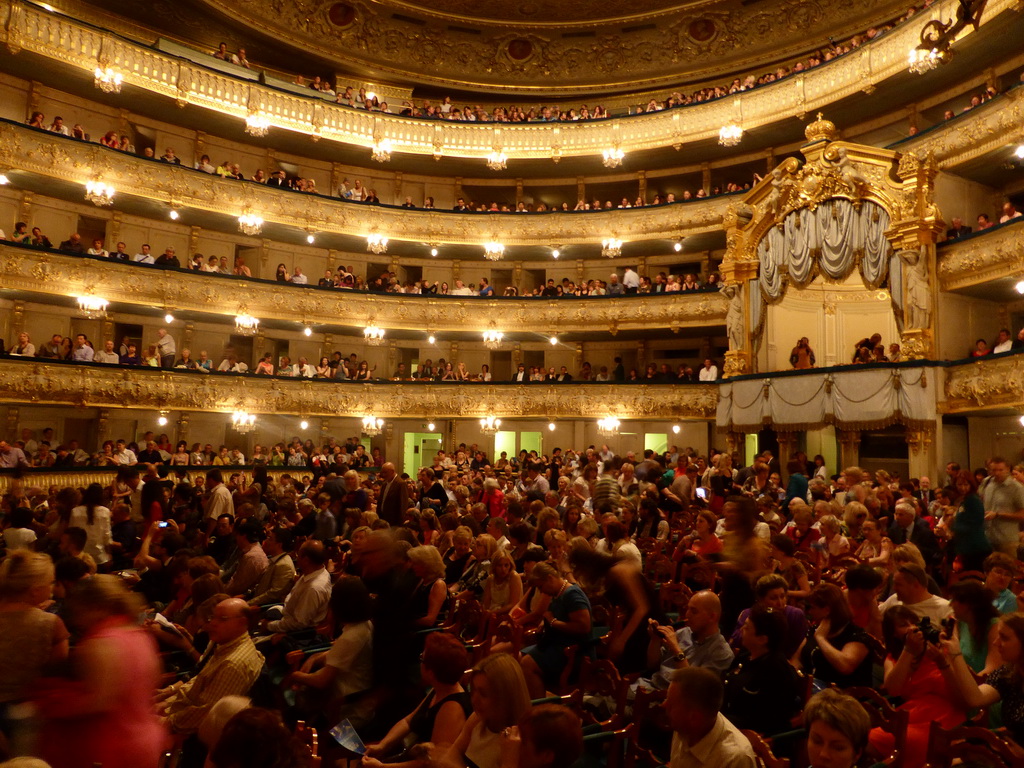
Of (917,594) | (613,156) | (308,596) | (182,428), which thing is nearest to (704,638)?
(917,594)

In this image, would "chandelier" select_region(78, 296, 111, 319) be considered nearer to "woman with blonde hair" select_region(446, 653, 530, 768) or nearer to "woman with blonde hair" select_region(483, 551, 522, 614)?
"woman with blonde hair" select_region(483, 551, 522, 614)

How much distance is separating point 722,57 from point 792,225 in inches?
377

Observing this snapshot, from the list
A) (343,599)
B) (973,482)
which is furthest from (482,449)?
(343,599)

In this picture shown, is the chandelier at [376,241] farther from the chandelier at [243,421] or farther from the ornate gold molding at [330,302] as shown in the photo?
the chandelier at [243,421]

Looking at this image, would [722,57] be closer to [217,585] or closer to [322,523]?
[322,523]

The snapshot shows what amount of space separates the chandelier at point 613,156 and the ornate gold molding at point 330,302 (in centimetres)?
454

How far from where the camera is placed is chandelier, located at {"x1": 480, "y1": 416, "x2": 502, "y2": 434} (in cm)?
2378

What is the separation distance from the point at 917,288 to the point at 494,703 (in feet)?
52.3

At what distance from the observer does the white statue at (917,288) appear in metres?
15.6

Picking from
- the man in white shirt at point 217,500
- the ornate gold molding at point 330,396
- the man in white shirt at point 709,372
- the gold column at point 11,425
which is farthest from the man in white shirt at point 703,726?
the gold column at point 11,425

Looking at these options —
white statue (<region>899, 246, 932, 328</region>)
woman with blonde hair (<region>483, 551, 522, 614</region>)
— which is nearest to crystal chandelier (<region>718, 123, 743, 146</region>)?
white statue (<region>899, 246, 932, 328</region>)

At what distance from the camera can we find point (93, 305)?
18.4 meters

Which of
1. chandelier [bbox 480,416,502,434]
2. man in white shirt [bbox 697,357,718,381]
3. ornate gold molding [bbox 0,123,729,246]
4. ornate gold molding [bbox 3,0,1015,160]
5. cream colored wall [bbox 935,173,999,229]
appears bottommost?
chandelier [bbox 480,416,502,434]

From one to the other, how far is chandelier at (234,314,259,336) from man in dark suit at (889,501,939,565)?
59.3 feet
